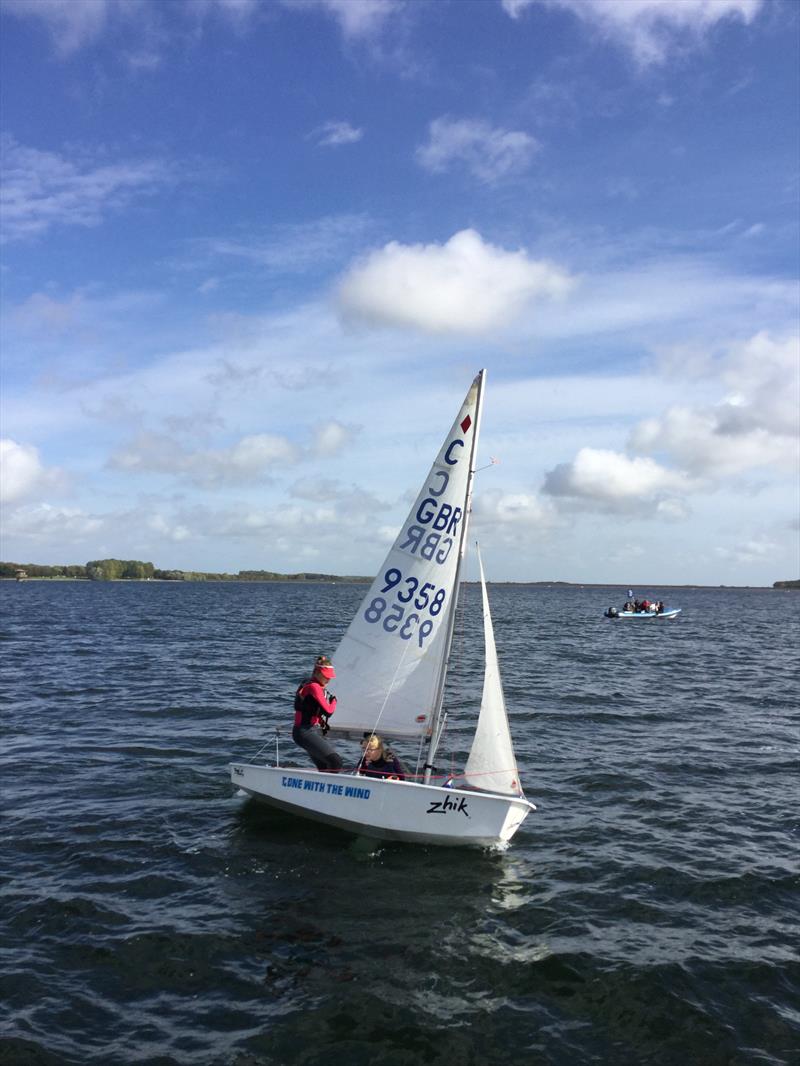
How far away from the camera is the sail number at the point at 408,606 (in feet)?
47.5

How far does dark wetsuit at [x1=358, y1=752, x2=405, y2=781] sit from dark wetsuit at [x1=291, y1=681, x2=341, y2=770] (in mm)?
488

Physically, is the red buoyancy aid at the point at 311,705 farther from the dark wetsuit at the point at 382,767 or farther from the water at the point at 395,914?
the water at the point at 395,914

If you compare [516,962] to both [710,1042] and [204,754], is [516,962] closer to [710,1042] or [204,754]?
[710,1042]

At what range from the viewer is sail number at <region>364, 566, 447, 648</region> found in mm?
14469

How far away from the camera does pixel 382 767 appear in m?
13.9

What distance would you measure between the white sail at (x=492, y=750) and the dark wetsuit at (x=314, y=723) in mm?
2540

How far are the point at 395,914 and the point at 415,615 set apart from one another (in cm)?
526

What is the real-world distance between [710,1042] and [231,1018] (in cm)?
537

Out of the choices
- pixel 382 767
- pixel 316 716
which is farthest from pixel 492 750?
pixel 316 716

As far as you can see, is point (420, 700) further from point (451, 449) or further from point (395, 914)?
point (451, 449)

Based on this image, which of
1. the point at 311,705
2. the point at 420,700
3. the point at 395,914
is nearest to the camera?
the point at 395,914

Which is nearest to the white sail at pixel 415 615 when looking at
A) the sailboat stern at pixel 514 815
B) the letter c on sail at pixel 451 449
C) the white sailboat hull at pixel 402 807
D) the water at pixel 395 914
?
the letter c on sail at pixel 451 449

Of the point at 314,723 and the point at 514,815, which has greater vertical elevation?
the point at 314,723

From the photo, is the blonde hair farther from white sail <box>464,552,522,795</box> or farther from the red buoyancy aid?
white sail <box>464,552,522,795</box>
